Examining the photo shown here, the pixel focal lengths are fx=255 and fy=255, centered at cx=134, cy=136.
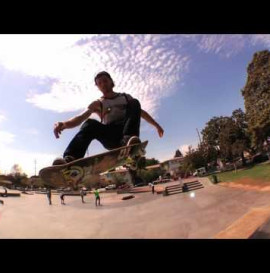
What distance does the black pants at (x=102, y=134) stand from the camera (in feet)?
6.54

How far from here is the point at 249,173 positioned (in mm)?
2027

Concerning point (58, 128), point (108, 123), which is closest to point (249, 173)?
point (108, 123)

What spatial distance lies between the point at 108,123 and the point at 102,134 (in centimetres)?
11

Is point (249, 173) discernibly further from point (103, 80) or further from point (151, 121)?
point (103, 80)

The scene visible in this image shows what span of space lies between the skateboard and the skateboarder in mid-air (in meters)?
0.06

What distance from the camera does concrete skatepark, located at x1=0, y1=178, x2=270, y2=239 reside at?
78.8 inches

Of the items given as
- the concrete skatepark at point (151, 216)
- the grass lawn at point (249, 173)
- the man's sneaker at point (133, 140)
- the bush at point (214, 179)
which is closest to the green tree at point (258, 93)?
the grass lawn at point (249, 173)

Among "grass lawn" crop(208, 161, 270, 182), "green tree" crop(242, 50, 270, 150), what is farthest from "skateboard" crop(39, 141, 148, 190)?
"green tree" crop(242, 50, 270, 150)

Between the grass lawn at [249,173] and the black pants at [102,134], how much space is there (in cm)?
78

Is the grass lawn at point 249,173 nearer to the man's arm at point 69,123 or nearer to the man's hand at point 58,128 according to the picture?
the man's arm at point 69,123
